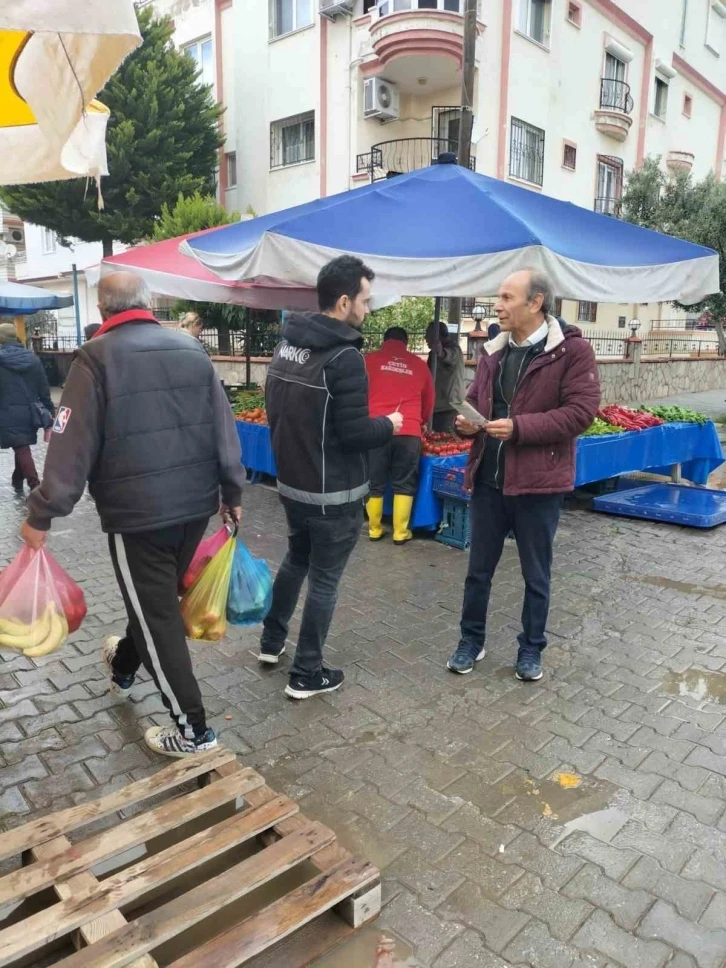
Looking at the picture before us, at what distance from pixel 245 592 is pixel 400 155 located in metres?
16.5

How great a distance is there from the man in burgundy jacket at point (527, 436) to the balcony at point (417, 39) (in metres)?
14.0

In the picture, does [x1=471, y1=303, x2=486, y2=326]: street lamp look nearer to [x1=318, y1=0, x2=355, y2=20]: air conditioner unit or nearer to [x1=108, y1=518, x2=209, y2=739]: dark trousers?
[x1=318, y1=0, x2=355, y2=20]: air conditioner unit

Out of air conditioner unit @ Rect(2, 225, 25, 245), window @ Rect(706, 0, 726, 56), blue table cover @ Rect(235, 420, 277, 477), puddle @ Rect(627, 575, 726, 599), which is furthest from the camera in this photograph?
air conditioner unit @ Rect(2, 225, 25, 245)

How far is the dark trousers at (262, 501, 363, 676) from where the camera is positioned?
324cm

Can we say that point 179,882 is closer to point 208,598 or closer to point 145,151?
point 208,598

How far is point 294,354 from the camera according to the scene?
10.4ft

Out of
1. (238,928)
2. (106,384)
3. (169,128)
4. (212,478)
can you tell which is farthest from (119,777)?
(169,128)

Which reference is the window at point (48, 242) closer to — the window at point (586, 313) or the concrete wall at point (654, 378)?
the window at point (586, 313)

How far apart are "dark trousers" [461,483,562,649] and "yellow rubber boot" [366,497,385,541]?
7.83 feet

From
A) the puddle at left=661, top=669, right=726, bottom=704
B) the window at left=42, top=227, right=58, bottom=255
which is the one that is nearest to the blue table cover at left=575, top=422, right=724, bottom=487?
the puddle at left=661, top=669, right=726, bottom=704

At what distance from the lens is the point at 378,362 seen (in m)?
5.88

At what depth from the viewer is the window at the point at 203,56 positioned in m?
21.2

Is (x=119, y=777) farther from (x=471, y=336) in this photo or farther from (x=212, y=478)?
(x=471, y=336)

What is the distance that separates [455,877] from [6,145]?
3747mm
